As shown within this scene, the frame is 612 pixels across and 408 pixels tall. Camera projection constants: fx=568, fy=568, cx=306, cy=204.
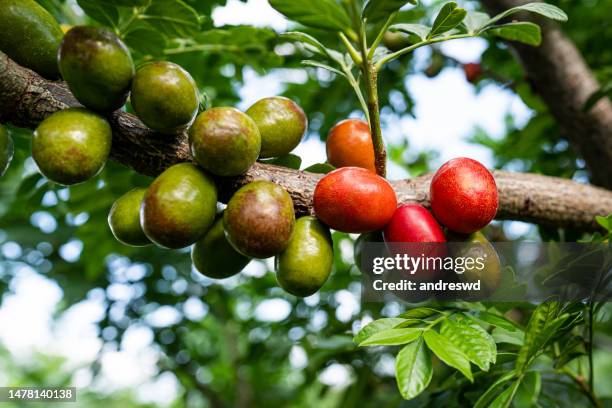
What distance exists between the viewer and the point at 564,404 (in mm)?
2359

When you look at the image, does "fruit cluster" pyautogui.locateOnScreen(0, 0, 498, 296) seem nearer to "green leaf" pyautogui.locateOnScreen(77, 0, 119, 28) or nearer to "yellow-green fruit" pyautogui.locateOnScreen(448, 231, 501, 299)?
"yellow-green fruit" pyautogui.locateOnScreen(448, 231, 501, 299)

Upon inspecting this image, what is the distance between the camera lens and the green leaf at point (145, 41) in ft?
6.88

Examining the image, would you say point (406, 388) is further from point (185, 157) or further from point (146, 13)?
point (146, 13)

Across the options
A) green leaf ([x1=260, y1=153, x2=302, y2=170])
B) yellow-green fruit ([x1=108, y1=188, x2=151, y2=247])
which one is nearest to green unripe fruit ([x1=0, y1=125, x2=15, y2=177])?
yellow-green fruit ([x1=108, y1=188, x2=151, y2=247])

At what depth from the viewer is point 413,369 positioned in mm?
1314

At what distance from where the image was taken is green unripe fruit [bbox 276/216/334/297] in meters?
1.47

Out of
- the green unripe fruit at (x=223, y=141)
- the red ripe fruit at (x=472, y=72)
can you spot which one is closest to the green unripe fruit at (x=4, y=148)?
the green unripe fruit at (x=223, y=141)

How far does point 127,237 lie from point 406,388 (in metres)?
0.82

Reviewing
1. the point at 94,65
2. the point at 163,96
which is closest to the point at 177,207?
the point at 163,96

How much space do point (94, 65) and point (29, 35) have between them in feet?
0.88

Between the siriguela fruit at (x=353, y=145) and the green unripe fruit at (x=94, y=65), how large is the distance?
2.39 ft

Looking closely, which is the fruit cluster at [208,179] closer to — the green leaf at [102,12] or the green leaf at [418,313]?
the green leaf at [418,313]

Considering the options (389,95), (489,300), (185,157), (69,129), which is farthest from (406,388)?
(389,95)

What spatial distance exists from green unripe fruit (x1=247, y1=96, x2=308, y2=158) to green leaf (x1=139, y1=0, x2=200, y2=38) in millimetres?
561
